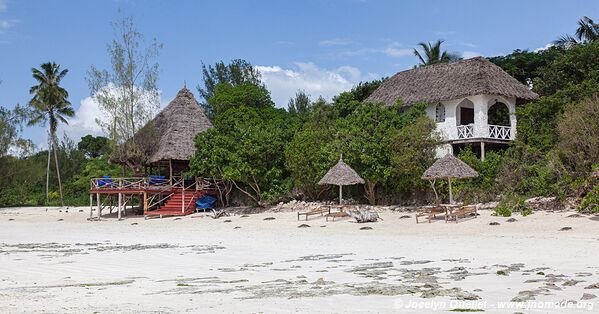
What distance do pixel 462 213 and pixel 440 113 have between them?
8.78m

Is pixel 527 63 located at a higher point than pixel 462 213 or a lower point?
higher

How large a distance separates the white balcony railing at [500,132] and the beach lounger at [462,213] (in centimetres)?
742

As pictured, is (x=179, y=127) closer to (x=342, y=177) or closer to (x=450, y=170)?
(x=342, y=177)

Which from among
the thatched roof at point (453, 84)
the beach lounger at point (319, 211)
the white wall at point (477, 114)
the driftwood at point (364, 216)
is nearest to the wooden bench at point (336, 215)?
the beach lounger at point (319, 211)

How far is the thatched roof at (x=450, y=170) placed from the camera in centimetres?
1923

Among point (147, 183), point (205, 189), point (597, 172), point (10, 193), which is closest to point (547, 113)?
point (597, 172)

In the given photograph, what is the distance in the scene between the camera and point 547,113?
24.1 m

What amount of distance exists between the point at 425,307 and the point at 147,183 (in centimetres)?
2259

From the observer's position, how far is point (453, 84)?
26438 mm

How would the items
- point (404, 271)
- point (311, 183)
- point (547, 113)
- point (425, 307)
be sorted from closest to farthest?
1. point (425, 307)
2. point (404, 271)
3. point (547, 113)
4. point (311, 183)

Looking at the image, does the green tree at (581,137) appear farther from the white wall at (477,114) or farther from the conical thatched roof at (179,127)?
the conical thatched roof at (179,127)

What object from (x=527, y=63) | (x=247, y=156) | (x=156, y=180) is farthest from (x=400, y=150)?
(x=527, y=63)

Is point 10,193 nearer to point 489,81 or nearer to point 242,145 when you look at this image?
point 242,145

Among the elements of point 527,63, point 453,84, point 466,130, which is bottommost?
point 466,130
